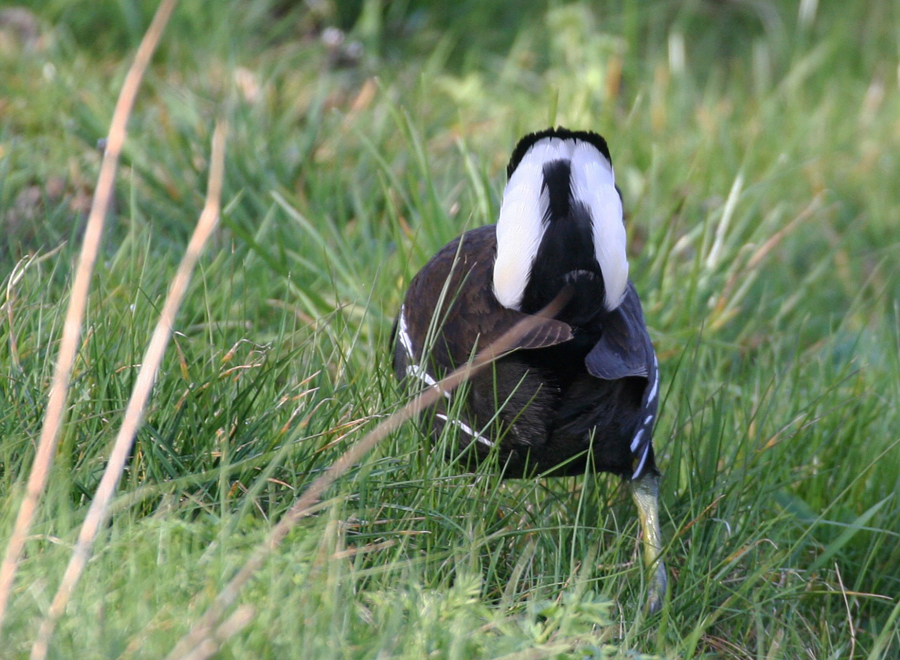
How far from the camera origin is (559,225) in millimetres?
2082

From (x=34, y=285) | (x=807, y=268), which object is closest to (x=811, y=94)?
(x=807, y=268)

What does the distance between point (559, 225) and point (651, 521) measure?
2.60ft

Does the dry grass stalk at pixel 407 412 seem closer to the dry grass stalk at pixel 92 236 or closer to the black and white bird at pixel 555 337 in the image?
the black and white bird at pixel 555 337

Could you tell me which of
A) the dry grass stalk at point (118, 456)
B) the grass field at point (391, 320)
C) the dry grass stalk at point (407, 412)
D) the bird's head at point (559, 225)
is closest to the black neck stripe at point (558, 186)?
the bird's head at point (559, 225)

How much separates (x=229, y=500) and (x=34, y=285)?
3.05 feet

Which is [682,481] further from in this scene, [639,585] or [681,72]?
[681,72]

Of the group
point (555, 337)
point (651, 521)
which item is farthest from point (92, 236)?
point (651, 521)

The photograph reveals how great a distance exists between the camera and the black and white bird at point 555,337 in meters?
2.10

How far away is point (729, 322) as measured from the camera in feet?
12.4

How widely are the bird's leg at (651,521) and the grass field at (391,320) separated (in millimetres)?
50

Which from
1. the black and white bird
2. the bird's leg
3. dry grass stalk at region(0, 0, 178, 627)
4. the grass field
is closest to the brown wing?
the black and white bird

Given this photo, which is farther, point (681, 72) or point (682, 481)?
point (681, 72)

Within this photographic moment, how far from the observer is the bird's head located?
2086 millimetres

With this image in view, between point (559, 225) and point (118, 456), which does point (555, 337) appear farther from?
point (118, 456)
